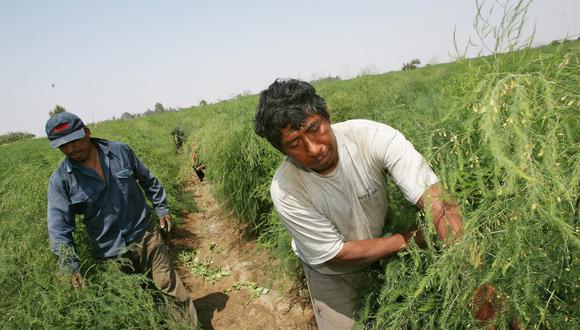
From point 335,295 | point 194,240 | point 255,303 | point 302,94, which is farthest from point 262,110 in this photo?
point 194,240

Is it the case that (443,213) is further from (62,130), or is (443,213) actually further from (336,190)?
(62,130)

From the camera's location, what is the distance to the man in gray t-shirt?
5.40ft

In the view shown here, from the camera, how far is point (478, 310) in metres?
1.32

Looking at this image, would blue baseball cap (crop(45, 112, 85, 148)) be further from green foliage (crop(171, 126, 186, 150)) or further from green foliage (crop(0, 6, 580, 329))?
green foliage (crop(171, 126, 186, 150))

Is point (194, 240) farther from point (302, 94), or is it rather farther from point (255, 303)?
point (302, 94)

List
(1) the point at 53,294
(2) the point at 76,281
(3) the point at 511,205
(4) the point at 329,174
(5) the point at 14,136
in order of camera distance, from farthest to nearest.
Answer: (5) the point at 14,136
(2) the point at 76,281
(1) the point at 53,294
(4) the point at 329,174
(3) the point at 511,205

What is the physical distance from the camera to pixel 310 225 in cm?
173

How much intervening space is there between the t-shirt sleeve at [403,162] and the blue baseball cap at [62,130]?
2449 millimetres

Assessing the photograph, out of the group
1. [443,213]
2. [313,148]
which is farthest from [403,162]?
[313,148]

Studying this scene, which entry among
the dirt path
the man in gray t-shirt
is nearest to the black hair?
the man in gray t-shirt

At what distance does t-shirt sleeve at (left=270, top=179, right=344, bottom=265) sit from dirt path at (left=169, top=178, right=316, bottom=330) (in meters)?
2.28

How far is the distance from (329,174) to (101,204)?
233 cm

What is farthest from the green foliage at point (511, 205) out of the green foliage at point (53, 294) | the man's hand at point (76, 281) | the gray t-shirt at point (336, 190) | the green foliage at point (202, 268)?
the green foliage at point (202, 268)

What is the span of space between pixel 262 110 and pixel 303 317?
9.29ft
